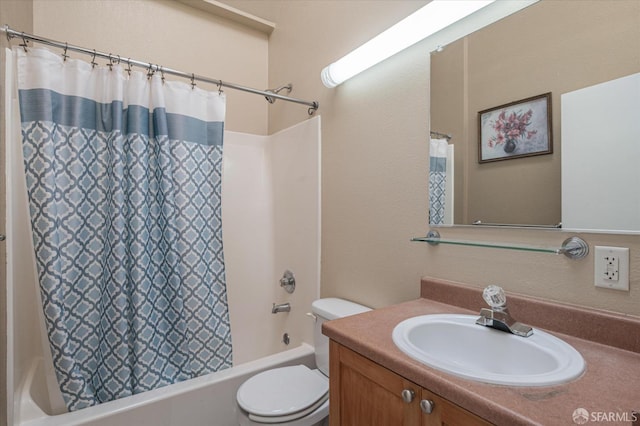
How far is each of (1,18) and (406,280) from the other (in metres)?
1.91

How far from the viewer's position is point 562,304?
0.89m

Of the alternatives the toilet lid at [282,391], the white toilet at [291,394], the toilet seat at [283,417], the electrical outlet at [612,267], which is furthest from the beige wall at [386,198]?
the toilet seat at [283,417]

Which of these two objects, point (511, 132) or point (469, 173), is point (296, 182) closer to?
point (469, 173)

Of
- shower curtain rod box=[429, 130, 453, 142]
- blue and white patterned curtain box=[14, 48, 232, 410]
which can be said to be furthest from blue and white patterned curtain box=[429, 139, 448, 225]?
blue and white patterned curtain box=[14, 48, 232, 410]

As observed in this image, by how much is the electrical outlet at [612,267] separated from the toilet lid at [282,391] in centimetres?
104

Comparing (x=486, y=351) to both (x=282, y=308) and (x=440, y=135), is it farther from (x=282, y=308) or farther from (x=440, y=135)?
(x=282, y=308)

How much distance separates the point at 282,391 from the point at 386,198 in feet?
3.15

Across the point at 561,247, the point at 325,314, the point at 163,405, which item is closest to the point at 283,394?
the point at 325,314

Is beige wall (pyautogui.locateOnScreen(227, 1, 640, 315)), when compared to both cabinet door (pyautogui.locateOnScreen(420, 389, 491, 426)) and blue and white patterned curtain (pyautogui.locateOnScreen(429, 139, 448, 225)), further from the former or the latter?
cabinet door (pyautogui.locateOnScreen(420, 389, 491, 426))

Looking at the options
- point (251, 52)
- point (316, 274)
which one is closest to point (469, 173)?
point (316, 274)

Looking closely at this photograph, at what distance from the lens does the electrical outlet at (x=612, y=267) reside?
798 millimetres

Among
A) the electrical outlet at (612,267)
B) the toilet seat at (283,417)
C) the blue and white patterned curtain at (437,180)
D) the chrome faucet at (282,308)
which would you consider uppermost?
the blue and white patterned curtain at (437,180)

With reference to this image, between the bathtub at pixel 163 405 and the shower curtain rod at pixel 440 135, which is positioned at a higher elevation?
Answer: the shower curtain rod at pixel 440 135

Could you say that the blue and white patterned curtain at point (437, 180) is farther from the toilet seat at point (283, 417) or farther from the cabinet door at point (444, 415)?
the toilet seat at point (283, 417)
